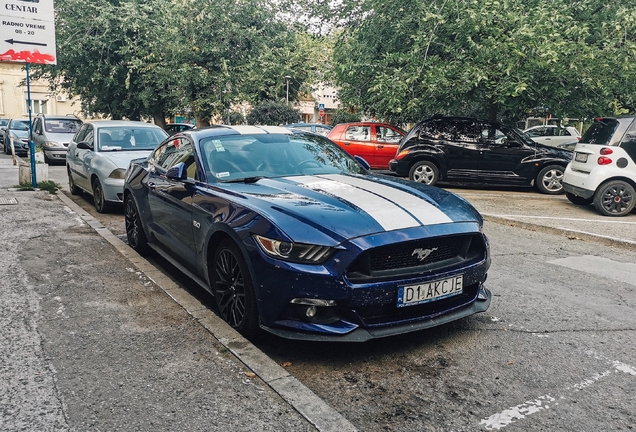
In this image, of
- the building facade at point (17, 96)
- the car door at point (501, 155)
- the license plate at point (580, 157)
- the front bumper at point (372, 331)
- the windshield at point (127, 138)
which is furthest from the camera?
the building facade at point (17, 96)

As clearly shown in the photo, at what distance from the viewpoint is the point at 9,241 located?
693 centimetres

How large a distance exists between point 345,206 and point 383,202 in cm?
32

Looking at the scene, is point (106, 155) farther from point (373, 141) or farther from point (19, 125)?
point (19, 125)

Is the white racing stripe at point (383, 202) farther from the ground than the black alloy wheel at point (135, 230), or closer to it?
farther from the ground

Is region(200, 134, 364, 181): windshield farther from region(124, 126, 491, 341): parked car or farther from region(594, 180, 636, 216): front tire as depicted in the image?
region(594, 180, 636, 216): front tire

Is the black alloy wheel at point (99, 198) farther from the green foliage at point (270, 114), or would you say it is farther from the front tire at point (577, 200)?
the green foliage at point (270, 114)

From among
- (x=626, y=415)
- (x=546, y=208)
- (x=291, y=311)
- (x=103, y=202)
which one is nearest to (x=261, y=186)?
(x=291, y=311)

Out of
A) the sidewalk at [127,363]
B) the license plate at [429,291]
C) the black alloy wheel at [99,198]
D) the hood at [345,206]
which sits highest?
the hood at [345,206]

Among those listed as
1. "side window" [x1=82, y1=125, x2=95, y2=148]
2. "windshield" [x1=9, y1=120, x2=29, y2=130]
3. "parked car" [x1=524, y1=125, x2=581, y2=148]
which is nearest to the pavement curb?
"side window" [x1=82, y1=125, x2=95, y2=148]

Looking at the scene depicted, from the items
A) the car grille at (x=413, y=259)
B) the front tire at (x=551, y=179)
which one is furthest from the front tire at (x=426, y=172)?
the car grille at (x=413, y=259)

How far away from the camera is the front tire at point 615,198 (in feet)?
32.0

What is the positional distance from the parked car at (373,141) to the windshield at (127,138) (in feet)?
23.1

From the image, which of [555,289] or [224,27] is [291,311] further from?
[224,27]

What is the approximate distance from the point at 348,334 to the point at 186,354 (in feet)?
3.62
